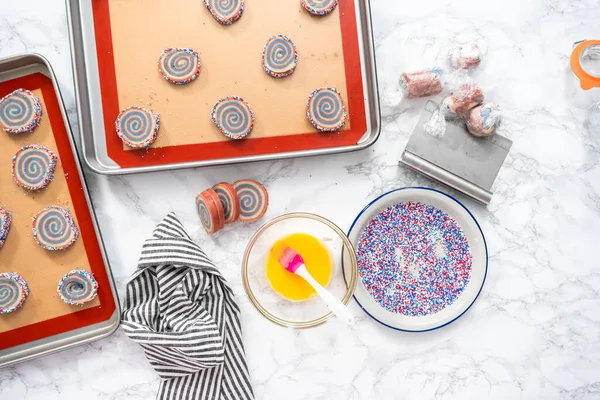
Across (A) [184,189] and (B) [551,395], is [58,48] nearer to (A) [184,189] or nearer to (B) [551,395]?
(A) [184,189]

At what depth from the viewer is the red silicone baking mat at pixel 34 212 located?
120 cm

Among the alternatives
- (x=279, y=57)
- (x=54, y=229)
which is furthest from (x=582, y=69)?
(x=54, y=229)

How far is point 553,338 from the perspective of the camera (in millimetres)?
1311

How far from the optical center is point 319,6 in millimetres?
1206

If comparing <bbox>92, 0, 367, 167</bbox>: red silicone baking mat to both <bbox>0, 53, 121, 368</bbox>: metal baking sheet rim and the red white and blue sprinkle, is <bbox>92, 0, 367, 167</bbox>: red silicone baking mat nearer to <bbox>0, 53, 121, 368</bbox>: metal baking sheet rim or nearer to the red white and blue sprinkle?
<bbox>0, 53, 121, 368</bbox>: metal baking sheet rim

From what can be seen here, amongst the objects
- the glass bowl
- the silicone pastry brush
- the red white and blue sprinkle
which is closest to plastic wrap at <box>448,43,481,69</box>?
the red white and blue sprinkle

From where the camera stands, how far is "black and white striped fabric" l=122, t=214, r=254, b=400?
3.89 ft

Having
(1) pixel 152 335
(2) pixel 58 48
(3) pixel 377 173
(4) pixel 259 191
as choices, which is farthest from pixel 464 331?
(2) pixel 58 48

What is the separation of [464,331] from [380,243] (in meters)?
0.30

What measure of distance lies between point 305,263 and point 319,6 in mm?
587

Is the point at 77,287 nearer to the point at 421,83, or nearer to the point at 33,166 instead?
the point at 33,166

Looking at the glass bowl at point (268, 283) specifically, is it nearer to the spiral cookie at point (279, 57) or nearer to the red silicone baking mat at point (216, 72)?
the red silicone baking mat at point (216, 72)

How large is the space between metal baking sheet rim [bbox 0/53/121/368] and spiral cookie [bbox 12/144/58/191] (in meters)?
0.07

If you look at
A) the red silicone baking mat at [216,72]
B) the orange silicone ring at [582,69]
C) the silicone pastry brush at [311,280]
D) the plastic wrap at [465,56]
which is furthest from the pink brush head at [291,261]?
the orange silicone ring at [582,69]
